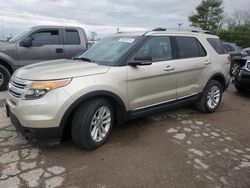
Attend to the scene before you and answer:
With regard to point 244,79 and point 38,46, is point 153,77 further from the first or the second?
point 38,46

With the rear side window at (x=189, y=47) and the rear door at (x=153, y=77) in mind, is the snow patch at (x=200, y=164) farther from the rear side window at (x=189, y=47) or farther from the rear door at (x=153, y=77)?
the rear side window at (x=189, y=47)

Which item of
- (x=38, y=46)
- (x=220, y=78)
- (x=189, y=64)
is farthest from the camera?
(x=38, y=46)

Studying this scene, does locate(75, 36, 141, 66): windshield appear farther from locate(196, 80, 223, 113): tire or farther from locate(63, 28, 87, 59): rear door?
locate(63, 28, 87, 59): rear door

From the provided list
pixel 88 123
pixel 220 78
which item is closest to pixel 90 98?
pixel 88 123

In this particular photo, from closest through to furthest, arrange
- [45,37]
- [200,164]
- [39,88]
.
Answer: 1. [39,88]
2. [200,164]
3. [45,37]

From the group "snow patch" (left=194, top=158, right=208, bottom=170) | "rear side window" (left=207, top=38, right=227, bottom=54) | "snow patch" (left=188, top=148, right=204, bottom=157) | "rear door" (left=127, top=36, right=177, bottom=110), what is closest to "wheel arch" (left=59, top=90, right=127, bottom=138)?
"rear door" (left=127, top=36, right=177, bottom=110)

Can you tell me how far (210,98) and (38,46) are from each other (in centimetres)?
501

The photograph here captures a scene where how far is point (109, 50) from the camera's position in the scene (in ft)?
15.0

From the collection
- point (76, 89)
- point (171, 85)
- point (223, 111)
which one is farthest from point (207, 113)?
point (76, 89)

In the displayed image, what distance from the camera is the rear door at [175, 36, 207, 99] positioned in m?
5.01

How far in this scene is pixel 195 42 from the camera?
17.9ft

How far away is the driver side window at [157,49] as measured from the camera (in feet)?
14.5

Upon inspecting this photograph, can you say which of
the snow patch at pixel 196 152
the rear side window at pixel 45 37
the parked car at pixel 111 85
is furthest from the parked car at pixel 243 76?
the rear side window at pixel 45 37

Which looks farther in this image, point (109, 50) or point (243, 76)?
point (243, 76)
